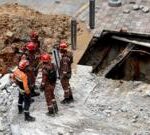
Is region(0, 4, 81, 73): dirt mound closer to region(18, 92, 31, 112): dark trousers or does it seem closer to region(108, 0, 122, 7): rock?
region(108, 0, 122, 7): rock

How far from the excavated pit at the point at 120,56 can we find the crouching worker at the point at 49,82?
2659 millimetres

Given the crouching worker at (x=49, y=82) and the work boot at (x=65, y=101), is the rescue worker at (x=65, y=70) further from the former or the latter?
the crouching worker at (x=49, y=82)

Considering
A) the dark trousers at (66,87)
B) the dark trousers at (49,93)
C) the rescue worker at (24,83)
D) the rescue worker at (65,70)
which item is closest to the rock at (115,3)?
the rescue worker at (65,70)

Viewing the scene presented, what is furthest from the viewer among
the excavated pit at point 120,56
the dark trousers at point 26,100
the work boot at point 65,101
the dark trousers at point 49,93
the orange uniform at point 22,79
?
the excavated pit at point 120,56

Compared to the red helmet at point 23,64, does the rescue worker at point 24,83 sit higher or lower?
lower

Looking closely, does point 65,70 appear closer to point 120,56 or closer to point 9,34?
point 120,56

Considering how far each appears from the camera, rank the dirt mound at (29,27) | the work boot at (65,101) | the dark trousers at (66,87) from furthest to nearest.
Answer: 1. the dirt mound at (29,27)
2. the work boot at (65,101)
3. the dark trousers at (66,87)

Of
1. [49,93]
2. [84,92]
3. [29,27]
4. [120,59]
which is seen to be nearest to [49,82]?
[49,93]

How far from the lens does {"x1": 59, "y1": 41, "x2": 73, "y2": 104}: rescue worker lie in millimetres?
12406

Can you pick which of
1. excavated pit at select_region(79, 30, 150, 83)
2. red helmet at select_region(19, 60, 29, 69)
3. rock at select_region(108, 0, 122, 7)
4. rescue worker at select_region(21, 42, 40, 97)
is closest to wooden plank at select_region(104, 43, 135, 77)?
excavated pit at select_region(79, 30, 150, 83)

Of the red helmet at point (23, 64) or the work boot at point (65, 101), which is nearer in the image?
the red helmet at point (23, 64)

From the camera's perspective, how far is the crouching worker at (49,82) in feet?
38.9

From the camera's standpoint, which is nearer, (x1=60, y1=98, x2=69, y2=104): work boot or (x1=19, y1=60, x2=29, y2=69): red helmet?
(x1=19, y1=60, x2=29, y2=69): red helmet

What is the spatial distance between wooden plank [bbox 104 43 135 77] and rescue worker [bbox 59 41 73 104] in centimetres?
206
